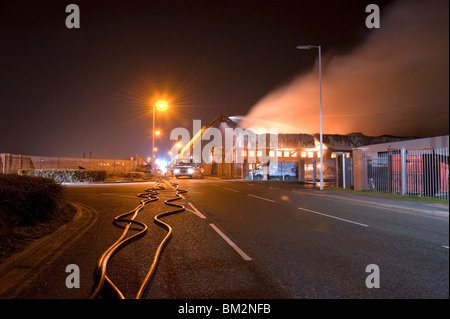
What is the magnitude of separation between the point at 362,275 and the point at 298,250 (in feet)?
4.30

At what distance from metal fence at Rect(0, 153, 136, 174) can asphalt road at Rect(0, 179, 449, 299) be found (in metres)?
21.5

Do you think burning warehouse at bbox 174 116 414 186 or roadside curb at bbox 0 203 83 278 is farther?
burning warehouse at bbox 174 116 414 186

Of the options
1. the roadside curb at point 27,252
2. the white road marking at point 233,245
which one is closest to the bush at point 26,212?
the roadside curb at point 27,252

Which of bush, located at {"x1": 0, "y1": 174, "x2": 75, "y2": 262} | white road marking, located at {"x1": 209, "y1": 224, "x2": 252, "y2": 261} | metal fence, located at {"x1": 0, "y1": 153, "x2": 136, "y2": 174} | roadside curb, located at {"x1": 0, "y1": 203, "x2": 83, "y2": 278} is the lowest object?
white road marking, located at {"x1": 209, "y1": 224, "x2": 252, "y2": 261}

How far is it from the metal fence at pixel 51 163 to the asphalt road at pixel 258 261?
21.5m

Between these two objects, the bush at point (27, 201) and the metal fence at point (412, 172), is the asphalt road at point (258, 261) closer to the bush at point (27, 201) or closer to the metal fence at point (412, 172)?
the bush at point (27, 201)

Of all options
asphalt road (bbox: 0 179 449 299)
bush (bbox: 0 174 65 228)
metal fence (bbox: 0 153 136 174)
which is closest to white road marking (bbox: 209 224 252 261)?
asphalt road (bbox: 0 179 449 299)

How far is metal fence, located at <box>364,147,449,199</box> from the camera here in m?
15.0

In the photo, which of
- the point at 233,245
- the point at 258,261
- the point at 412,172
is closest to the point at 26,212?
the point at 233,245

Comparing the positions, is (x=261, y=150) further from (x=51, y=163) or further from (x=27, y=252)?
(x=27, y=252)

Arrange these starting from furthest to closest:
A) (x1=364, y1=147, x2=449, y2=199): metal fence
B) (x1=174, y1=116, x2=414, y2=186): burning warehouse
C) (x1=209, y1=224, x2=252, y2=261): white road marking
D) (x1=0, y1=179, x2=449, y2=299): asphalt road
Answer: (x1=174, y1=116, x2=414, y2=186): burning warehouse < (x1=364, y1=147, x2=449, y2=199): metal fence < (x1=209, y1=224, x2=252, y2=261): white road marking < (x1=0, y1=179, x2=449, y2=299): asphalt road

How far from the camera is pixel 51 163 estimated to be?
1215 inches

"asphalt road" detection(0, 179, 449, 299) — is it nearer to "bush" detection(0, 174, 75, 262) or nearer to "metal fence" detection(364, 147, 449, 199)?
"bush" detection(0, 174, 75, 262)
